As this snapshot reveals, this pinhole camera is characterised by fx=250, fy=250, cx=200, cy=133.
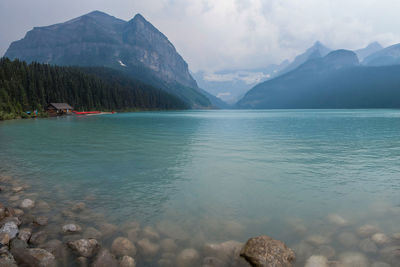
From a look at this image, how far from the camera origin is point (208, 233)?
348 inches

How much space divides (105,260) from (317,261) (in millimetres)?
5876

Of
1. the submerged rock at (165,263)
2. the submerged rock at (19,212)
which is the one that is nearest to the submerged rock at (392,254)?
the submerged rock at (165,263)

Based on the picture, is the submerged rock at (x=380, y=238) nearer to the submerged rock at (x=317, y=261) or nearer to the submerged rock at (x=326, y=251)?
→ the submerged rock at (x=326, y=251)

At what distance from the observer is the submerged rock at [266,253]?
674 centimetres

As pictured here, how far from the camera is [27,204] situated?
10680mm

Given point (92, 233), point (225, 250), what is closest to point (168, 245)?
point (225, 250)

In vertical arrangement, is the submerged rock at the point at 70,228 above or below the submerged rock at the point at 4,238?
below

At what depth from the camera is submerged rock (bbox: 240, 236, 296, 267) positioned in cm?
674

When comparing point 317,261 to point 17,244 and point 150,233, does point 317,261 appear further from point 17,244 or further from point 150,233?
point 17,244

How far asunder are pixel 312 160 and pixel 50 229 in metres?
19.3

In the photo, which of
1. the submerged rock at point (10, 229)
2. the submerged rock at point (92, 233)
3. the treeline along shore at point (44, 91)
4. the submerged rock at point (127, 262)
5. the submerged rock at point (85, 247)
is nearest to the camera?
the submerged rock at point (127, 262)

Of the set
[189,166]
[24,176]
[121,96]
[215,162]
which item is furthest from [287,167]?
[121,96]

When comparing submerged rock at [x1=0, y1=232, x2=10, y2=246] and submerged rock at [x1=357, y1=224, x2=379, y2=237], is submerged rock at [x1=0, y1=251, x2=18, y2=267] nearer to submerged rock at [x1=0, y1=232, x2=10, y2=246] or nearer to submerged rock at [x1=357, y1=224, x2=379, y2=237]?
submerged rock at [x1=0, y1=232, x2=10, y2=246]

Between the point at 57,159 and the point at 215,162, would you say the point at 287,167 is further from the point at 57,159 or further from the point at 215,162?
the point at 57,159
